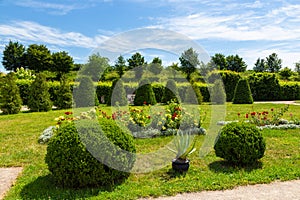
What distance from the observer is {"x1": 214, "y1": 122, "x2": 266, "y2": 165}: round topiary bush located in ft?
14.7

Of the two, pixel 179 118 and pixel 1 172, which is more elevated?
pixel 179 118

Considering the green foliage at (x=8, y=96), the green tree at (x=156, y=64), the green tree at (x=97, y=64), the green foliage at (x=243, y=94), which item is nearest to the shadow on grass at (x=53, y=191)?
the green tree at (x=97, y=64)

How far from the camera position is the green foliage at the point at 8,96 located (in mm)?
12797

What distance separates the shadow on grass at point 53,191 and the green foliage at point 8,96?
1032 cm

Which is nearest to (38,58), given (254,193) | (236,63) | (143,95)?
(143,95)

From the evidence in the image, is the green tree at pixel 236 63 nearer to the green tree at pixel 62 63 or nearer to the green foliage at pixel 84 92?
the green tree at pixel 62 63

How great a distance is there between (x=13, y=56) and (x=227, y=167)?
44.6m

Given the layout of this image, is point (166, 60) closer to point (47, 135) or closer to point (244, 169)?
point (244, 169)

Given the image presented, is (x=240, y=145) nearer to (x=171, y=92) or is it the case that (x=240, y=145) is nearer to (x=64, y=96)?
(x=171, y=92)

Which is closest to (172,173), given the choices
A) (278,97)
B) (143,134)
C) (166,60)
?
(166,60)

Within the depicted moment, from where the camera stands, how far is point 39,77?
13617 mm

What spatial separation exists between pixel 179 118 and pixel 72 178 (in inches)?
181

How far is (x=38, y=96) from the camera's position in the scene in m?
13.5

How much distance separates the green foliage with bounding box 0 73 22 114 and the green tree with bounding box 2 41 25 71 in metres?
32.1
